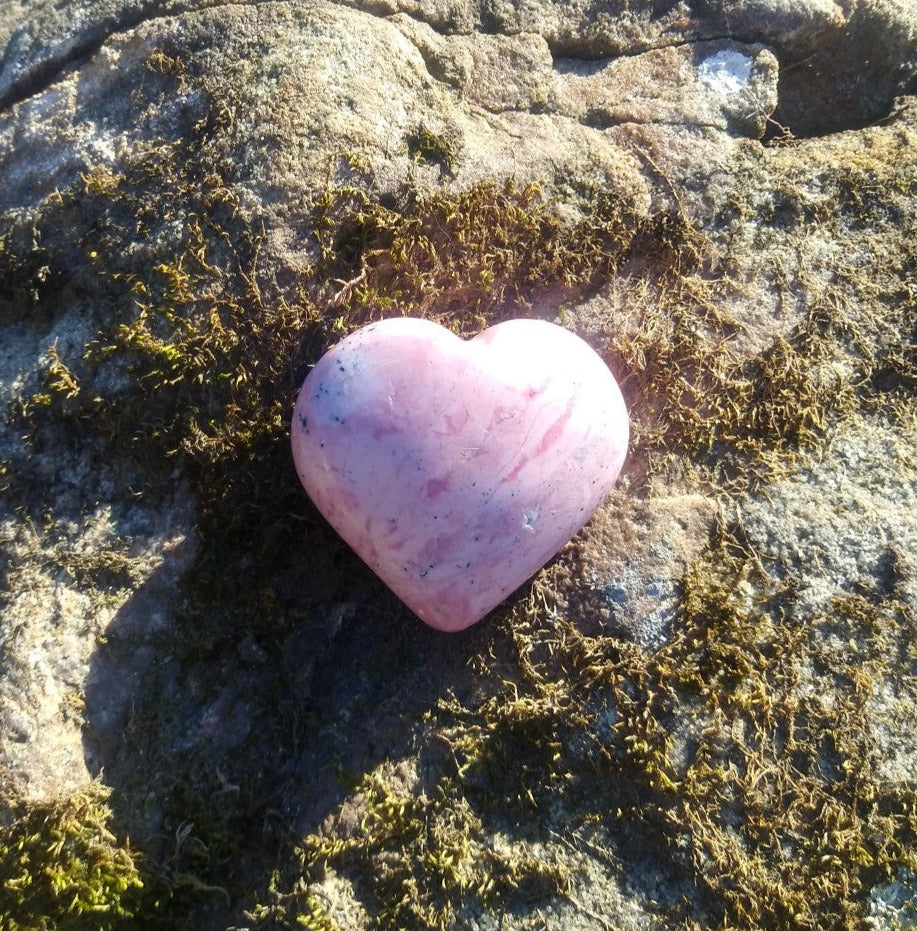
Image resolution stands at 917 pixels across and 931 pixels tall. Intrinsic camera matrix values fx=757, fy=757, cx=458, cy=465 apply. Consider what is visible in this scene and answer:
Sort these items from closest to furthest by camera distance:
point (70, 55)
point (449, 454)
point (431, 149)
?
1. point (449, 454)
2. point (431, 149)
3. point (70, 55)

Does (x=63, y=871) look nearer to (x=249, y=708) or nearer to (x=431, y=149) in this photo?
(x=249, y=708)

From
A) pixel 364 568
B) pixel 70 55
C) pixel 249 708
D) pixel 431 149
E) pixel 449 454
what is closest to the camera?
pixel 449 454

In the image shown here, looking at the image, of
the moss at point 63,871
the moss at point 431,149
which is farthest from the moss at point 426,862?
the moss at point 431,149

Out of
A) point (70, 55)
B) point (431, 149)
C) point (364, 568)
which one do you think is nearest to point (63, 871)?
point (364, 568)

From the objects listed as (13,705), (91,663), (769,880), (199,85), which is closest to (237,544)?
(91,663)

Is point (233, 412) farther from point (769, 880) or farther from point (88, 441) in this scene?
point (769, 880)

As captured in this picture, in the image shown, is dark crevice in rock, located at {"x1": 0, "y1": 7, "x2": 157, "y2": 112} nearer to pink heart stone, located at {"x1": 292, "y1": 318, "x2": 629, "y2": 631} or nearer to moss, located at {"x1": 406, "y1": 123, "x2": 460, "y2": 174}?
moss, located at {"x1": 406, "y1": 123, "x2": 460, "y2": 174}
